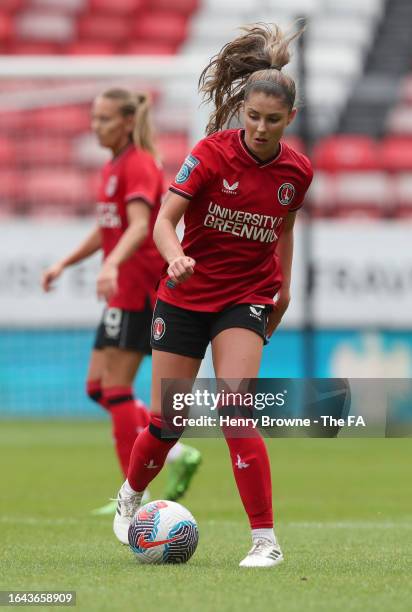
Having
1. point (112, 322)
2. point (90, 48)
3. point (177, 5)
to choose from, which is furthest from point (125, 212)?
point (177, 5)

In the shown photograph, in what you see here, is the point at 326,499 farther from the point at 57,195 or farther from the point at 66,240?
the point at 57,195

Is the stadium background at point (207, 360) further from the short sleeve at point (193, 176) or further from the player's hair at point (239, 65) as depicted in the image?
the player's hair at point (239, 65)

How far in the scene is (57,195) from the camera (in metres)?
14.7

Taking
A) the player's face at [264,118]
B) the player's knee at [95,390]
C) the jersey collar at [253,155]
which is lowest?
the player's knee at [95,390]

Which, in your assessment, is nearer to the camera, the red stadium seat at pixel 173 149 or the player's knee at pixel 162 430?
the player's knee at pixel 162 430

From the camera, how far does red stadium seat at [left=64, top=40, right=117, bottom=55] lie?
1900 cm

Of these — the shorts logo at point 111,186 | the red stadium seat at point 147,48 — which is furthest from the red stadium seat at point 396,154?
the shorts logo at point 111,186

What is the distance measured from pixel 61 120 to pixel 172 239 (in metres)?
11.0

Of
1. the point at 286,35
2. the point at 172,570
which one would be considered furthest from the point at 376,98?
the point at 172,570

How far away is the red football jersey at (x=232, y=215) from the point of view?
4.62 m

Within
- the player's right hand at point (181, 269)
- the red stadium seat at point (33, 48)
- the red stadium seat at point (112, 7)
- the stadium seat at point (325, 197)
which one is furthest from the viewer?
the red stadium seat at point (112, 7)

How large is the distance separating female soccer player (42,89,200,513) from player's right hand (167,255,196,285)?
7.94 ft

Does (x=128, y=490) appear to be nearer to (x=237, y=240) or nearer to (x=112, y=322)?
(x=237, y=240)

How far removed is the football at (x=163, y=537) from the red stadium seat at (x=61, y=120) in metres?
10.7
